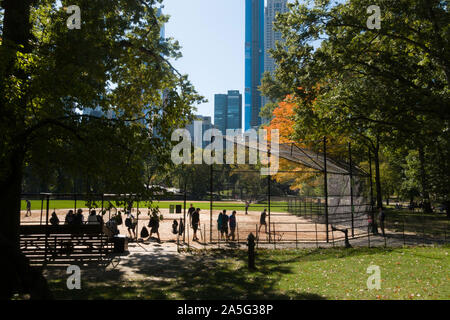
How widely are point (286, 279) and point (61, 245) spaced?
949 centimetres

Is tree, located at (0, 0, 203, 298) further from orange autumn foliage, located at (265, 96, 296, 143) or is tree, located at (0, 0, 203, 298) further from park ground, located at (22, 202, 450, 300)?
orange autumn foliage, located at (265, 96, 296, 143)

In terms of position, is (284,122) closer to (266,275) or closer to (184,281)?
(266,275)

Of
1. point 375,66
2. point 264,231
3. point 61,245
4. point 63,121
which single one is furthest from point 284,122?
point 63,121

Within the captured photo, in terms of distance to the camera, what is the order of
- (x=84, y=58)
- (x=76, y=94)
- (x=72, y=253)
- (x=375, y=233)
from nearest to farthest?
(x=76, y=94) → (x=84, y=58) → (x=72, y=253) → (x=375, y=233)

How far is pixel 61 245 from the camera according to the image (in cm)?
1268

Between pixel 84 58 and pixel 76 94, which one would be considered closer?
pixel 76 94

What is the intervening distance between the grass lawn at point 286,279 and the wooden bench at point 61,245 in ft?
6.55

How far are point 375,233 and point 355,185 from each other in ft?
13.6

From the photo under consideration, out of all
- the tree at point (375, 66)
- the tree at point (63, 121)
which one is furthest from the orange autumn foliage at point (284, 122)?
the tree at point (63, 121)

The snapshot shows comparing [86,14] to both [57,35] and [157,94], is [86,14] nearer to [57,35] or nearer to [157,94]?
[57,35]

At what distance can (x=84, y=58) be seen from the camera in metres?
8.73

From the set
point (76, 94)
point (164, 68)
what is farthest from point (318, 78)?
point (76, 94)

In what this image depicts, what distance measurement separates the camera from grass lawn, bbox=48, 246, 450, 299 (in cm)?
774

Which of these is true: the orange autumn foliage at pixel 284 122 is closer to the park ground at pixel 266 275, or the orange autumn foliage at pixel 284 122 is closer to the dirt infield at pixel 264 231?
the dirt infield at pixel 264 231
